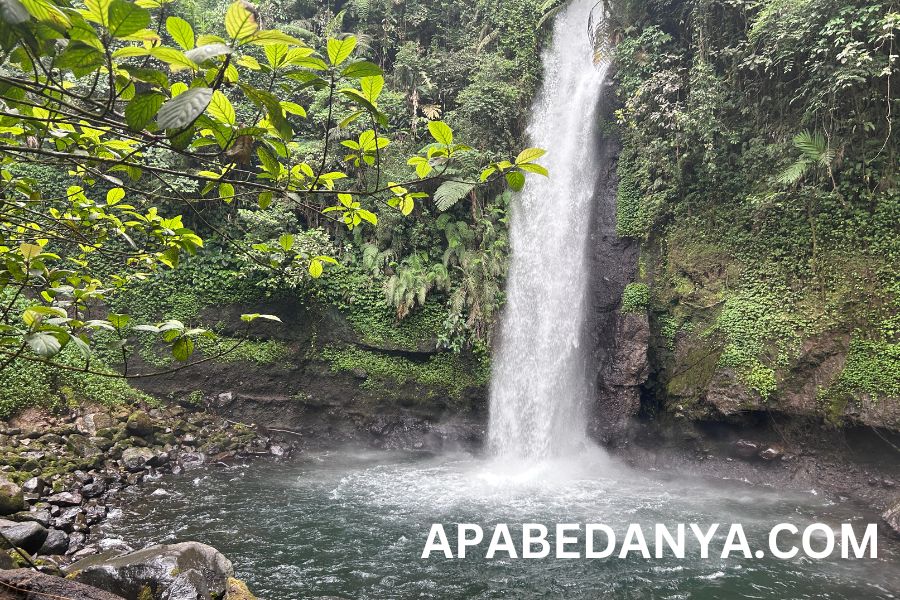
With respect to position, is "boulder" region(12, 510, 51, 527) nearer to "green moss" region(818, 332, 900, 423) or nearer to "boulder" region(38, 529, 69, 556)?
"boulder" region(38, 529, 69, 556)

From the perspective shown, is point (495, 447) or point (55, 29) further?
point (495, 447)

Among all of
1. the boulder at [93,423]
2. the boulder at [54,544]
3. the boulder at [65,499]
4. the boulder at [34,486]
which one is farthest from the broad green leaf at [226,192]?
the boulder at [93,423]

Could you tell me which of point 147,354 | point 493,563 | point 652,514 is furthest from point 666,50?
point 147,354

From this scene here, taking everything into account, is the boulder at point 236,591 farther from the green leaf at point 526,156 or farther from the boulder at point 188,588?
the green leaf at point 526,156

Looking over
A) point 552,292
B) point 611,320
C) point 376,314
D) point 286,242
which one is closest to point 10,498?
point 286,242

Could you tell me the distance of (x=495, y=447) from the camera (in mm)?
11594

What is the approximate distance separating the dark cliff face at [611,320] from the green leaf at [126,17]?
10.6 metres

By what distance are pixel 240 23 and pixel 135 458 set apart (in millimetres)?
9742

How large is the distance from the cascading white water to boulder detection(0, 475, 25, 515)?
8.18m

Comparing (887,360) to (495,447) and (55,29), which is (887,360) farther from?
(55,29)

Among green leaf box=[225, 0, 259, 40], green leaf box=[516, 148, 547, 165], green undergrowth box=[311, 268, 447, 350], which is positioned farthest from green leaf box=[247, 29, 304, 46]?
green undergrowth box=[311, 268, 447, 350]

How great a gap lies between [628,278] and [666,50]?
4.93 meters

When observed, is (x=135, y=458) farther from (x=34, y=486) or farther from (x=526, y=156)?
(x=526, y=156)

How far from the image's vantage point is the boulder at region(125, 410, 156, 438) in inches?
380
